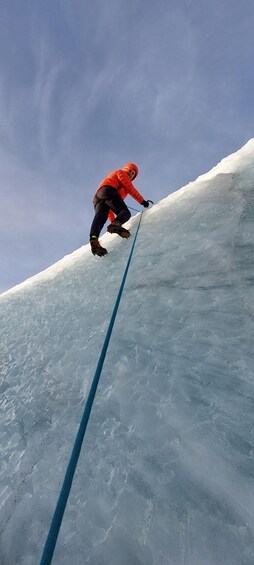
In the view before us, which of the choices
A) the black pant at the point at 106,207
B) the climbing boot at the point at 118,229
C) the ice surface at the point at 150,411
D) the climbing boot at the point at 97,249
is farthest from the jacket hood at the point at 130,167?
the ice surface at the point at 150,411

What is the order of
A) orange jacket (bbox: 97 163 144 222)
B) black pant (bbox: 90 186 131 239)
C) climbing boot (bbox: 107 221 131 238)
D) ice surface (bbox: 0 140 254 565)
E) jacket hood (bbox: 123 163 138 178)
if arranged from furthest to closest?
1. jacket hood (bbox: 123 163 138 178)
2. orange jacket (bbox: 97 163 144 222)
3. black pant (bbox: 90 186 131 239)
4. climbing boot (bbox: 107 221 131 238)
5. ice surface (bbox: 0 140 254 565)

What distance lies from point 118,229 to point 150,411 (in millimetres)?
2862

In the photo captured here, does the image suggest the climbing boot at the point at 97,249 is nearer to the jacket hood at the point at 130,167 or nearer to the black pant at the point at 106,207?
the black pant at the point at 106,207

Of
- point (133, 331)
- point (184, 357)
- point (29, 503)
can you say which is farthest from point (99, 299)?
point (29, 503)

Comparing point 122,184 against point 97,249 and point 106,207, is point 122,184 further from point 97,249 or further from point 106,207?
point 97,249

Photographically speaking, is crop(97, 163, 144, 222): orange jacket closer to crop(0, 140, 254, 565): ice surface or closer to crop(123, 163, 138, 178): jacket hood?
crop(123, 163, 138, 178): jacket hood

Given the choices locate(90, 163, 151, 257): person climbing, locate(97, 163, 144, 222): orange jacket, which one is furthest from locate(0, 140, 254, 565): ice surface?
locate(97, 163, 144, 222): orange jacket

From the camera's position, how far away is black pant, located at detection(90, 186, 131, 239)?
445 cm

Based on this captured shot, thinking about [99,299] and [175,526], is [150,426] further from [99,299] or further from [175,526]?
[99,299]

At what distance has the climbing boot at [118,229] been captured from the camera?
4.29 metres

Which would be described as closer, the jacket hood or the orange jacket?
the orange jacket

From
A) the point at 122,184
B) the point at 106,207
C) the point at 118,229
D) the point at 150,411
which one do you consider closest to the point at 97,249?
the point at 118,229

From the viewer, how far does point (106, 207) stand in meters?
4.68

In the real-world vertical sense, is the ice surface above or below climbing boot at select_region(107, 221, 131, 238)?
below
